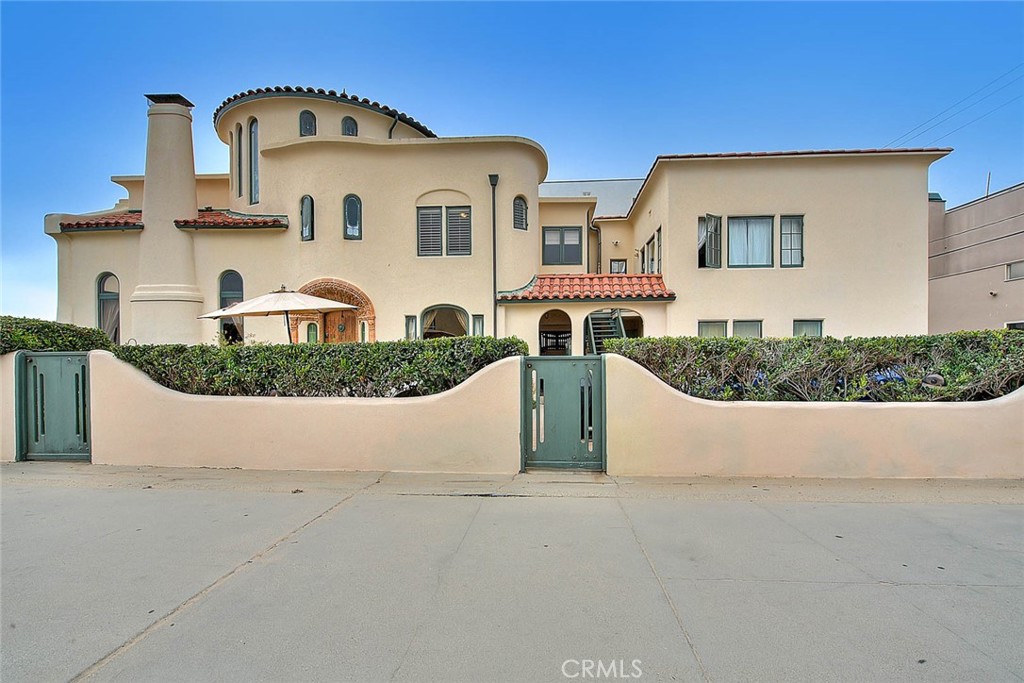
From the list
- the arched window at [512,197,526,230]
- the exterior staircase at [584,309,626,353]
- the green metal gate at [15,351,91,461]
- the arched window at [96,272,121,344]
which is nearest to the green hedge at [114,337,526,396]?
the green metal gate at [15,351,91,461]

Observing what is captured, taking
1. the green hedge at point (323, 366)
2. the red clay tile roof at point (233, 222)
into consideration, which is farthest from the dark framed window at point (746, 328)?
the red clay tile roof at point (233, 222)

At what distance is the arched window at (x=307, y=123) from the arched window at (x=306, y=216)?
2.72 meters

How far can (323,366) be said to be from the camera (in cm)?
738

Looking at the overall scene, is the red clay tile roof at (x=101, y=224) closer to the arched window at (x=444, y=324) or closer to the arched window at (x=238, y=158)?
the arched window at (x=238, y=158)

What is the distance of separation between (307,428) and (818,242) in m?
13.7

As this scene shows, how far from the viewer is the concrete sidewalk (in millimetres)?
2883

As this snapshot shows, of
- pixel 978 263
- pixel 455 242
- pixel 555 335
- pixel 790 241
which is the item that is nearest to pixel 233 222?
pixel 455 242

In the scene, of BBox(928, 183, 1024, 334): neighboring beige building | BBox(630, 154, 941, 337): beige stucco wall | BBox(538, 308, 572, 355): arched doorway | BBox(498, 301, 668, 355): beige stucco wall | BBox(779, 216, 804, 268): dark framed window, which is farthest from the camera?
BBox(538, 308, 572, 355): arched doorway

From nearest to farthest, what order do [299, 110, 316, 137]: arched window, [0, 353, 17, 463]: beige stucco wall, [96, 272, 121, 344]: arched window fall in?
1. [0, 353, 17, 463]: beige stucco wall
2. [96, 272, 121, 344]: arched window
3. [299, 110, 316, 137]: arched window

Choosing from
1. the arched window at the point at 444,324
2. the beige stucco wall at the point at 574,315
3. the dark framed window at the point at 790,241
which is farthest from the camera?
the arched window at the point at 444,324

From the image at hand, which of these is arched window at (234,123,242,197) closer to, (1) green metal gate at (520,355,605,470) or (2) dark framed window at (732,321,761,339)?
(1) green metal gate at (520,355,605,470)

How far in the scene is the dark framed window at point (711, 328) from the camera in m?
14.1

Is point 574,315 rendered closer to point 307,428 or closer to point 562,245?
point 562,245

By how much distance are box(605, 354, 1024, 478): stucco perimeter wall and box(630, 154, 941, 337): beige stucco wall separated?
7.38 meters
